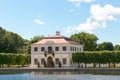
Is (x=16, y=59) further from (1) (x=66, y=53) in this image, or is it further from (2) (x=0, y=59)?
(1) (x=66, y=53)

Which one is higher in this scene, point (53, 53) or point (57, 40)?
point (57, 40)

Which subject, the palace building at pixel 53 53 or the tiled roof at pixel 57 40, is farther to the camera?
the tiled roof at pixel 57 40

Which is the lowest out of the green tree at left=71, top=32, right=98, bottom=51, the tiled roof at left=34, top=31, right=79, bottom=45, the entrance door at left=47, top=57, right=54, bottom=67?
the entrance door at left=47, top=57, right=54, bottom=67

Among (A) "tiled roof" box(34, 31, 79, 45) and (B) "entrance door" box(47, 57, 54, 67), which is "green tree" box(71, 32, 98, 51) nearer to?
(A) "tiled roof" box(34, 31, 79, 45)

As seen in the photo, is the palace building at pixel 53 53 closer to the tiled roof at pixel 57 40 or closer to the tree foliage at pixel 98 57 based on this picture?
the tiled roof at pixel 57 40

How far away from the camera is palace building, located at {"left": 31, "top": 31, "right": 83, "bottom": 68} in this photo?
7062 centimetres

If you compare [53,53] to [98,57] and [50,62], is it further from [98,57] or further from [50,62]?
[98,57]

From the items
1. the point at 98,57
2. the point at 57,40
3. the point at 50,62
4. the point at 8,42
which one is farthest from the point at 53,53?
the point at 8,42

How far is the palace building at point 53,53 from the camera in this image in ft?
232

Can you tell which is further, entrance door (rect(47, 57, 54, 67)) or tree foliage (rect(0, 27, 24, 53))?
tree foliage (rect(0, 27, 24, 53))

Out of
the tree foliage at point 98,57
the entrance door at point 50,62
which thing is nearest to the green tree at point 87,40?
the entrance door at point 50,62

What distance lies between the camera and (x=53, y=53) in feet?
233

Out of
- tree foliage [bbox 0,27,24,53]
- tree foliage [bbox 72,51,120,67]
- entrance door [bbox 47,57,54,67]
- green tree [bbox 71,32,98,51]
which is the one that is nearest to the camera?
tree foliage [bbox 72,51,120,67]

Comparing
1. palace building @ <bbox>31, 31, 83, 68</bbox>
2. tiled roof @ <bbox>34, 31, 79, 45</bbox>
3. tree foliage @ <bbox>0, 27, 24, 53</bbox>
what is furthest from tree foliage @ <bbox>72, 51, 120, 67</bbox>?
tree foliage @ <bbox>0, 27, 24, 53</bbox>
